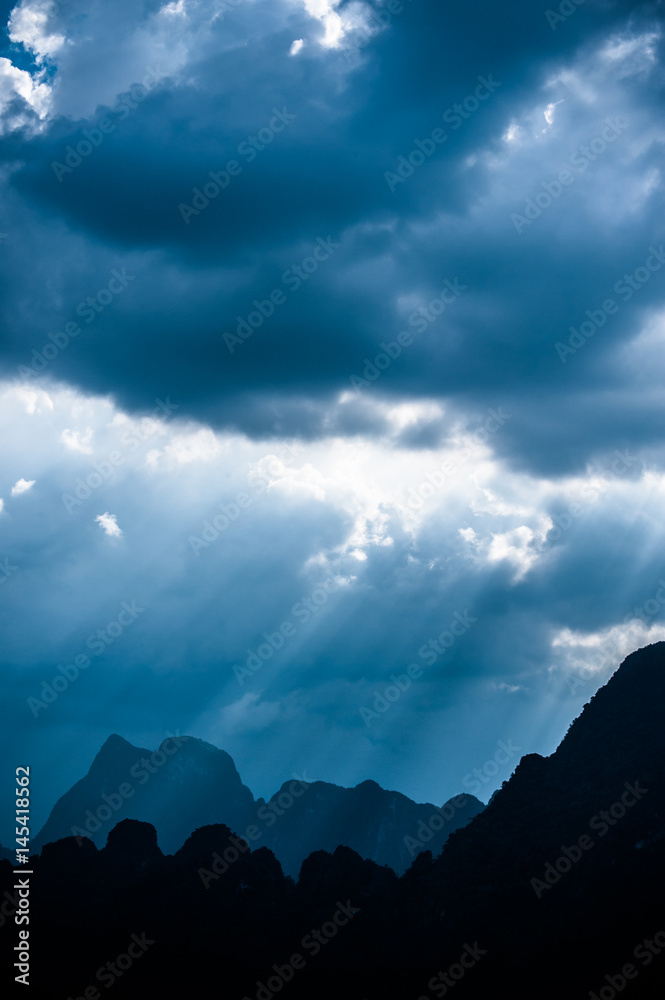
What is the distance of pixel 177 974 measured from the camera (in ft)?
326

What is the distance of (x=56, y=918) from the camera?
11156 centimetres

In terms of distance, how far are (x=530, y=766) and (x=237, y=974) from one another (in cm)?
4838

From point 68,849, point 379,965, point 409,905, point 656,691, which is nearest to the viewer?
point 379,965

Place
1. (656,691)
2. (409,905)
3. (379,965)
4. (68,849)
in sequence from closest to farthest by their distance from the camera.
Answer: (379,965), (409,905), (656,691), (68,849)

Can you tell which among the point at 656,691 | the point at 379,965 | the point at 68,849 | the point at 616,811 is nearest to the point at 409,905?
the point at 379,965

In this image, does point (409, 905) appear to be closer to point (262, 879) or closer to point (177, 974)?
point (262, 879)

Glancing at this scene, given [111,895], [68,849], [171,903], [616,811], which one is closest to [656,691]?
[616,811]

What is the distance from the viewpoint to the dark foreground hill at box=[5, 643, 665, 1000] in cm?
8500

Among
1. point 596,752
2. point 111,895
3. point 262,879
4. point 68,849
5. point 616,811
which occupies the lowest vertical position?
point 616,811

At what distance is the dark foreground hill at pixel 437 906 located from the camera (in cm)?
8500

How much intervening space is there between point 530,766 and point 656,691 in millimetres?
20883

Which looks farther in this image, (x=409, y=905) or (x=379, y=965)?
(x=409, y=905)

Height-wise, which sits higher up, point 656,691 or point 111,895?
point 111,895

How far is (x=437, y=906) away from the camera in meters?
98.8
